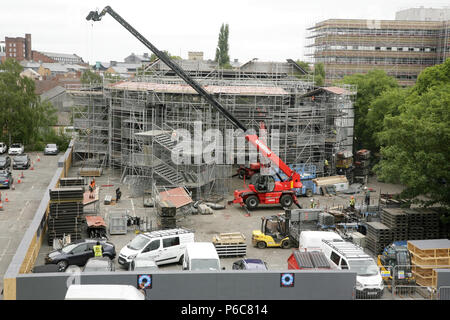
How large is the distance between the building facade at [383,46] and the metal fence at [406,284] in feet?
167

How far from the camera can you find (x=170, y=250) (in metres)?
19.0

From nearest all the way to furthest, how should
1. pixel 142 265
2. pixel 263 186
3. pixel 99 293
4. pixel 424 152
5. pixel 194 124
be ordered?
pixel 99 293 < pixel 142 265 < pixel 424 152 < pixel 263 186 < pixel 194 124

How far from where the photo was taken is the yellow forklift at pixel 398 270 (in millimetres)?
17297

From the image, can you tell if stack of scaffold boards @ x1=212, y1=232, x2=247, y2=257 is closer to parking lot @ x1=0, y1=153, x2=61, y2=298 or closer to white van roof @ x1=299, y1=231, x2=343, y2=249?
white van roof @ x1=299, y1=231, x2=343, y2=249

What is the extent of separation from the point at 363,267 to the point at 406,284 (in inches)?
82.3

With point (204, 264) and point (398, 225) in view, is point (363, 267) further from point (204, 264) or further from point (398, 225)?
point (398, 225)

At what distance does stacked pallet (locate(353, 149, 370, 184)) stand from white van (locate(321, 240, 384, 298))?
60.1ft

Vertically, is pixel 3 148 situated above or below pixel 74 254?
above

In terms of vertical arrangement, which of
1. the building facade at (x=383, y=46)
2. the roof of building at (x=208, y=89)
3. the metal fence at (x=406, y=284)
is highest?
the building facade at (x=383, y=46)

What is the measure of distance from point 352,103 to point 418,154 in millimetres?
17731

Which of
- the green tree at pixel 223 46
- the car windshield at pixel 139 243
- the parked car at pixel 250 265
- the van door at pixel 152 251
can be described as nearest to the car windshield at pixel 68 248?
the car windshield at pixel 139 243

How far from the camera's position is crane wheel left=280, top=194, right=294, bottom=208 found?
28000 millimetres

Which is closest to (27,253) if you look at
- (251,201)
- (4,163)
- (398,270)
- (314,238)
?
(314,238)

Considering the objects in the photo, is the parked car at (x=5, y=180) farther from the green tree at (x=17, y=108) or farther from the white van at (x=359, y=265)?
the white van at (x=359, y=265)
